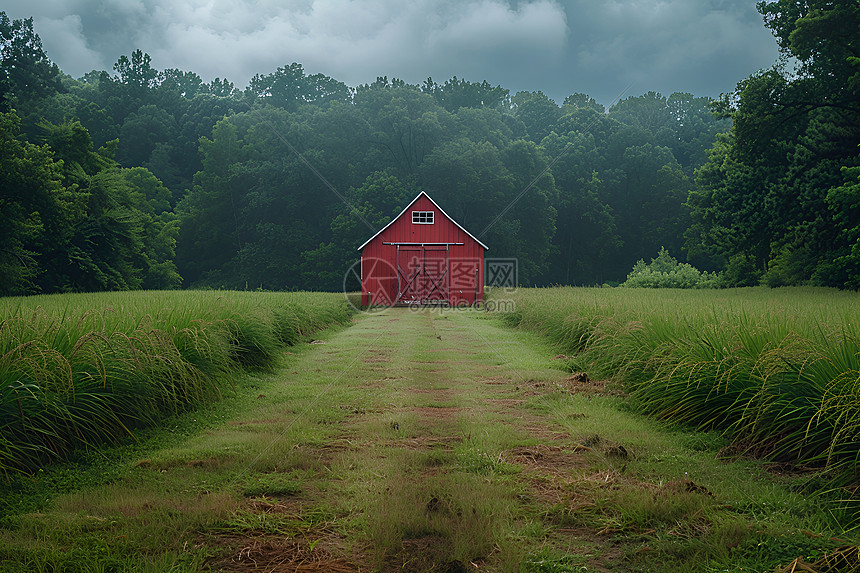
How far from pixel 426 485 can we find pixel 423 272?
999 inches

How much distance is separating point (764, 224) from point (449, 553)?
26.1 meters

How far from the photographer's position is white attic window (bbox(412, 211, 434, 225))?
95.7ft

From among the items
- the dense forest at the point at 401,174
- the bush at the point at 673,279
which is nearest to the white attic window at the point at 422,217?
the dense forest at the point at 401,174

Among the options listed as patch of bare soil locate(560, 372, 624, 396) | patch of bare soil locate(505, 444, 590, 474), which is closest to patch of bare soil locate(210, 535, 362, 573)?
patch of bare soil locate(505, 444, 590, 474)

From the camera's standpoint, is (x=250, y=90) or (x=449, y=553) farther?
(x=250, y=90)

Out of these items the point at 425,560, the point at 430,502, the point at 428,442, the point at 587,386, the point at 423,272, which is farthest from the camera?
the point at 423,272

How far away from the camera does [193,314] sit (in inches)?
303

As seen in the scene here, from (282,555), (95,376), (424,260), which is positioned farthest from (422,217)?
(282,555)

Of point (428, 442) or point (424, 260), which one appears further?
point (424, 260)

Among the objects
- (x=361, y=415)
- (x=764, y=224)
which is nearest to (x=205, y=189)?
(x=764, y=224)

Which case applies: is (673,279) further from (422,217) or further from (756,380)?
(756,380)

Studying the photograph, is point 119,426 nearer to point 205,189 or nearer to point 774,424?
point 774,424

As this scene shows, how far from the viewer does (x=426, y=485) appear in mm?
3770

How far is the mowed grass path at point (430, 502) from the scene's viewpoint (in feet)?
9.39
